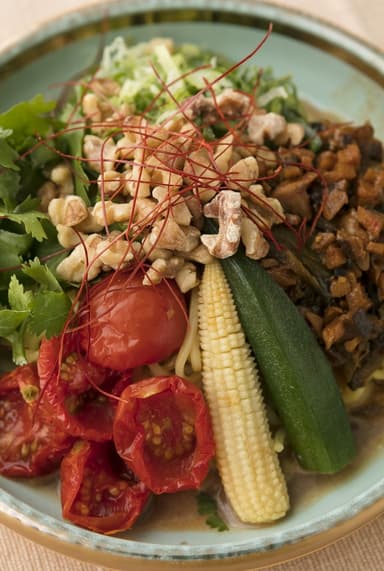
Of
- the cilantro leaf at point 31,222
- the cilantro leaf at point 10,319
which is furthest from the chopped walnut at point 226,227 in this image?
the cilantro leaf at point 10,319

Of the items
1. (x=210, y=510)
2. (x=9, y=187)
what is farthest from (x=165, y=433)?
(x=9, y=187)

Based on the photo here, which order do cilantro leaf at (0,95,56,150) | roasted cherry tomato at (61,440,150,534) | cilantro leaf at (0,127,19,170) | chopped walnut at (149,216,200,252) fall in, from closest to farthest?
roasted cherry tomato at (61,440,150,534) → chopped walnut at (149,216,200,252) → cilantro leaf at (0,127,19,170) → cilantro leaf at (0,95,56,150)

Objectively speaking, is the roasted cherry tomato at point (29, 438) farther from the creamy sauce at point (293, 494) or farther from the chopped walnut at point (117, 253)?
the chopped walnut at point (117, 253)

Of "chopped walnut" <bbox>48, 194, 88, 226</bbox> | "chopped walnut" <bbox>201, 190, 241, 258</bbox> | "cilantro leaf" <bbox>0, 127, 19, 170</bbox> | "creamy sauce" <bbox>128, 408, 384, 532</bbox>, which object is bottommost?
"creamy sauce" <bbox>128, 408, 384, 532</bbox>

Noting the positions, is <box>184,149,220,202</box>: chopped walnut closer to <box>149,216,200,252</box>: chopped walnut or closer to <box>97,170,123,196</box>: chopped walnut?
<box>149,216,200,252</box>: chopped walnut

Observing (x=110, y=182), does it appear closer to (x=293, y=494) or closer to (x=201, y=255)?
(x=201, y=255)

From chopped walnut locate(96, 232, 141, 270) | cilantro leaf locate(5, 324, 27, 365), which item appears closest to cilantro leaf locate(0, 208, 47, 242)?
chopped walnut locate(96, 232, 141, 270)
